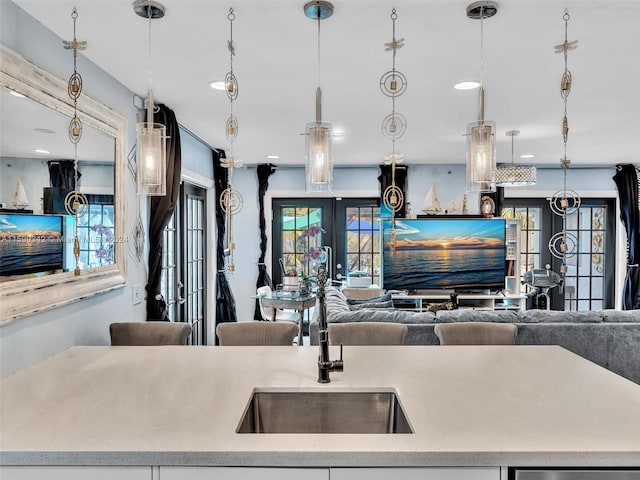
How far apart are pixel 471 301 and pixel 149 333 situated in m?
4.85

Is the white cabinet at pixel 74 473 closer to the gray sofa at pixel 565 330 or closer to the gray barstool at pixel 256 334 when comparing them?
the gray barstool at pixel 256 334

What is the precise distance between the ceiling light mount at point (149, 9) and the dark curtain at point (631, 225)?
6537 mm

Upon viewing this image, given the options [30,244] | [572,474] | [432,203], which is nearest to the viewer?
[572,474]

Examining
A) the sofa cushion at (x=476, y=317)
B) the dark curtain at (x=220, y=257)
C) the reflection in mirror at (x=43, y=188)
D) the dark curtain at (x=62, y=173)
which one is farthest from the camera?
the dark curtain at (x=220, y=257)

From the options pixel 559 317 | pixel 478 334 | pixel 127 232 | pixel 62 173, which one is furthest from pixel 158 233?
pixel 559 317

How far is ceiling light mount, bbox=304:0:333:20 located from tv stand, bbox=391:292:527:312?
4.27 m

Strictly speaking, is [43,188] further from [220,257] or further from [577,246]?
[577,246]

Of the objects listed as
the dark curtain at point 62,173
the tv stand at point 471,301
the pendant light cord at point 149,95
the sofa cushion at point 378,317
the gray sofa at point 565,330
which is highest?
the pendant light cord at point 149,95

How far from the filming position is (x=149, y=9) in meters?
1.85

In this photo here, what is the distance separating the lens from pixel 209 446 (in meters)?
1.13

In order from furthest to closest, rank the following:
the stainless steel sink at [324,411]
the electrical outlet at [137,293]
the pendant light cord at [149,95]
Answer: the electrical outlet at [137,293] → the pendant light cord at [149,95] → the stainless steel sink at [324,411]

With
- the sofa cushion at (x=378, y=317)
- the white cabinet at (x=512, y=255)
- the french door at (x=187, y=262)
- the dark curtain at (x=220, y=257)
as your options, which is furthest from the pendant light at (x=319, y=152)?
the white cabinet at (x=512, y=255)

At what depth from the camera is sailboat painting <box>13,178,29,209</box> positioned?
1.80 metres

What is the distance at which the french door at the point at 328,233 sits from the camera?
622 cm
